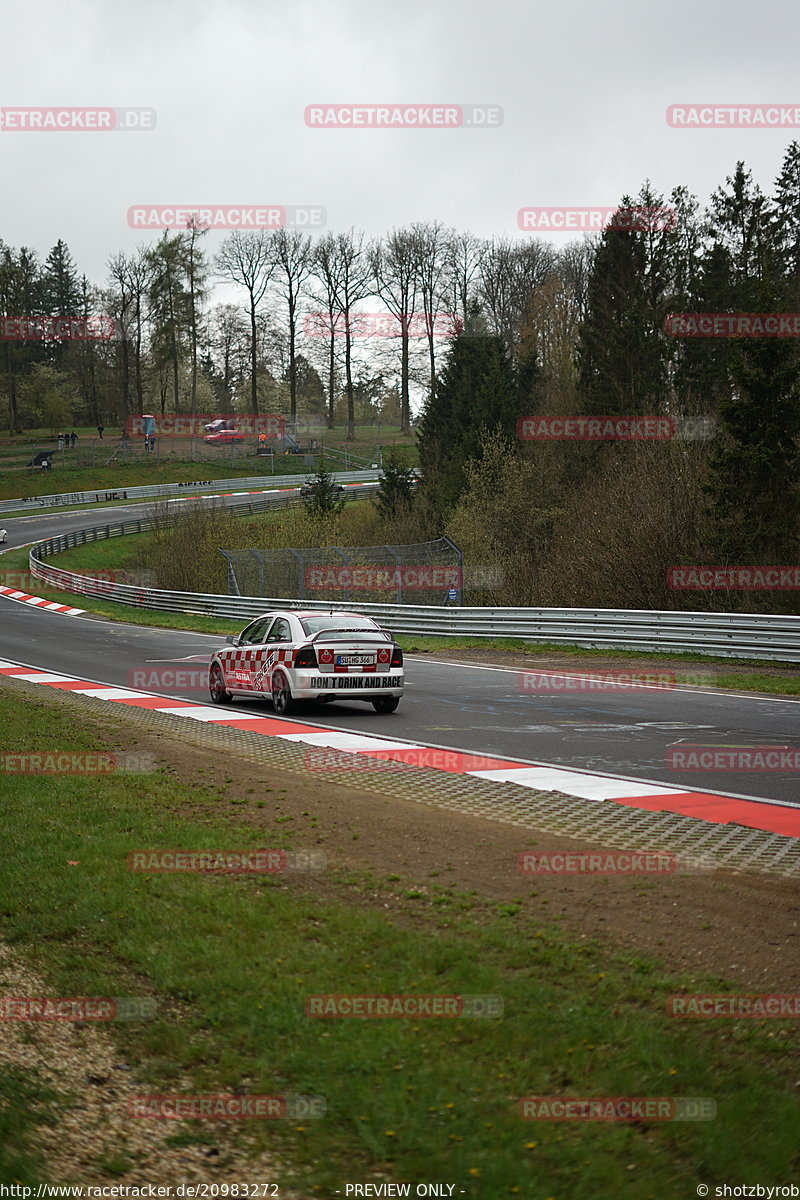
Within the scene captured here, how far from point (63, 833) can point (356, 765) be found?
387 cm

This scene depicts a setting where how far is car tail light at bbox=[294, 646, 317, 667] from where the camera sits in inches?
623

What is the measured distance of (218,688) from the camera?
18.0 m

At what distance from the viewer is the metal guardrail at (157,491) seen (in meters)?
75.6

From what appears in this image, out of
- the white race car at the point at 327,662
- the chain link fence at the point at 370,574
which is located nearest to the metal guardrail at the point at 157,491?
the chain link fence at the point at 370,574

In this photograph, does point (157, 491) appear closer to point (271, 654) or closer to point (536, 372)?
point (536, 372)

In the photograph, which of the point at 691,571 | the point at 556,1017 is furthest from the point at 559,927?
the point at 691,571

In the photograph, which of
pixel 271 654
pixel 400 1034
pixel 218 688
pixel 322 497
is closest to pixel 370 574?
pixel 218 688

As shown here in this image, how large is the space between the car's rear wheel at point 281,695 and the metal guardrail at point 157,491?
5961cm

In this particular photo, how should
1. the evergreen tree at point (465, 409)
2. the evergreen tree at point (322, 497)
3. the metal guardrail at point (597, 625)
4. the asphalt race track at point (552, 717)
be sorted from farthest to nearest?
the evergreen tree at point (465, 409) < the evergreen tree at point (322, 497) < the metal guardrail at point (597, 625) < the asphalt race track at point (552, 717)

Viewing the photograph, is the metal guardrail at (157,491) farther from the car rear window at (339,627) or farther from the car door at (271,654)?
the car rear window at (339,627)

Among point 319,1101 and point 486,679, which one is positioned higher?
point 319,1101

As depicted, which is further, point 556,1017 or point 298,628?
point 298,628

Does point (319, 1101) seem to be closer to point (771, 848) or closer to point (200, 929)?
point (200, 929)

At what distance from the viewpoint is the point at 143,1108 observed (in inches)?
165
